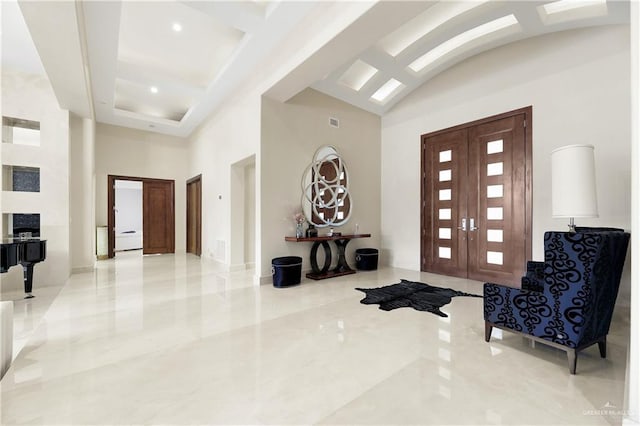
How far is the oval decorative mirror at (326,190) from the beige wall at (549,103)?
1413 mm

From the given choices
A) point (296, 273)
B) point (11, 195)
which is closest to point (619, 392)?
point (296, 273)

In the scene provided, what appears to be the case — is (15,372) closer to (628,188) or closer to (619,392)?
(619,392)

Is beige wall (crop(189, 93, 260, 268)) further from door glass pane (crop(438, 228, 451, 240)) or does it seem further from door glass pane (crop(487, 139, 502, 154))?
door glass pane (crop(487, 139, 502, 154))

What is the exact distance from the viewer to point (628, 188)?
11.4 feet

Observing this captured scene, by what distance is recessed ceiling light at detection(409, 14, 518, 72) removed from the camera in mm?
4199

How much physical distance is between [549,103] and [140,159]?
9.60m

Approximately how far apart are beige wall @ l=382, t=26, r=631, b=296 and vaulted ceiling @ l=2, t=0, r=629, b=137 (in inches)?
11.9

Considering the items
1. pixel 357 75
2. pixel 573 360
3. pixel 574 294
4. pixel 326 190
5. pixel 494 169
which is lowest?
pixel 573 360

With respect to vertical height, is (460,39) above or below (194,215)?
above

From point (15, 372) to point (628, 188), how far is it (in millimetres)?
6365

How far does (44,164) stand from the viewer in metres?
4.94

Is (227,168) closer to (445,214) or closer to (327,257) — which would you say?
(327,257)

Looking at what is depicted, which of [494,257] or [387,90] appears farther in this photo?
[387,90]

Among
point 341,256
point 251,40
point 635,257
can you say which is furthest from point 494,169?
point 251,40
